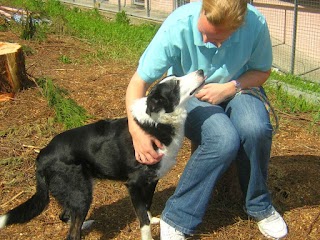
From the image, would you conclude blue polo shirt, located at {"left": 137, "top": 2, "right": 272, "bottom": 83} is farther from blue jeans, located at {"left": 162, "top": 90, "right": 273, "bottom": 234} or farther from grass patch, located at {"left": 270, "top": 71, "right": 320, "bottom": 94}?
grass patch, located at {"left": 270, "top": 71, "right": 320, "bottom": 94}

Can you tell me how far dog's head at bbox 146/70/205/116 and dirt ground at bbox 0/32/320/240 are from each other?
0.94m

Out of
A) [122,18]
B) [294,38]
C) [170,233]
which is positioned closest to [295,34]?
[294,38]

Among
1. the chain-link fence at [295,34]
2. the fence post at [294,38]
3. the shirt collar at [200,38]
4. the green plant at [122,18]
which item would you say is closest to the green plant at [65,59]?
the green plant at [122,18]

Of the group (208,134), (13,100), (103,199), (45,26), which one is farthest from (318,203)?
(45,26)

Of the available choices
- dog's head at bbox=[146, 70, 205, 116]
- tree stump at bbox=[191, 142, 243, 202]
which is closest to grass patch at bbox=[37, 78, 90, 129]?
tree stump at bbox=[191, 142, 243, 202]

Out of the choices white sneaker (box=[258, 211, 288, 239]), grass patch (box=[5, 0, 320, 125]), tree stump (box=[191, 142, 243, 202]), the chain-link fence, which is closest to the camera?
white sneaker (box=[258, 211, 288, 239])

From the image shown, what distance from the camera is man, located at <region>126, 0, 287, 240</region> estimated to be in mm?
2609

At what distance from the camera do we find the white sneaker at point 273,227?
2.84 meters

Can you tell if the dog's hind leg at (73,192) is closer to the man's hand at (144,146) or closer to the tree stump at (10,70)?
the man's hand at (144,146)

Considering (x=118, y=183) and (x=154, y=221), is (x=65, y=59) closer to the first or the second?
(x=118, y=183)

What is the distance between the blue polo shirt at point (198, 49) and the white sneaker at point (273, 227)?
0.97 metres

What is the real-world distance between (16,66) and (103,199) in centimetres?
236

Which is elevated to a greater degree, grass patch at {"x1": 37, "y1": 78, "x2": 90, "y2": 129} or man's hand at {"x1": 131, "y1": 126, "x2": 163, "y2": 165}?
man's hand at {"x1": 131, "y1": 126, "x2": 163, "y2": 165}

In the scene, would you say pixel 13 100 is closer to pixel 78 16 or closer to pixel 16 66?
pixel 16 66
